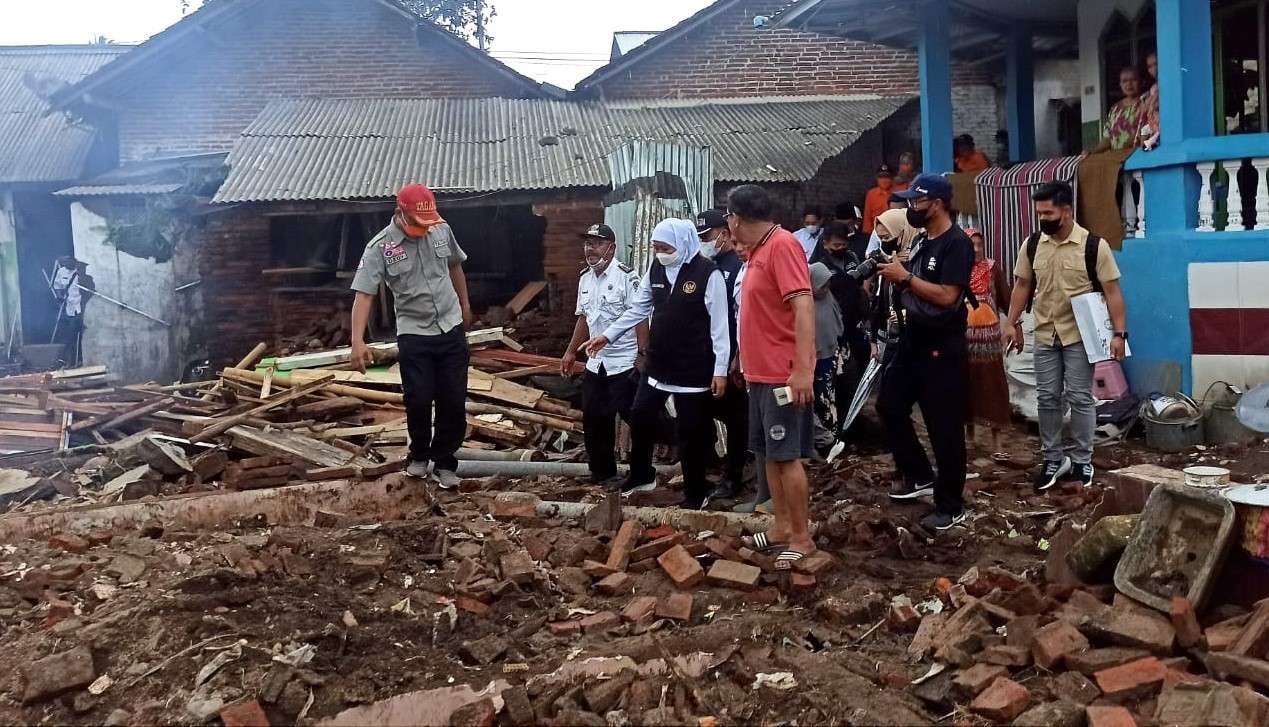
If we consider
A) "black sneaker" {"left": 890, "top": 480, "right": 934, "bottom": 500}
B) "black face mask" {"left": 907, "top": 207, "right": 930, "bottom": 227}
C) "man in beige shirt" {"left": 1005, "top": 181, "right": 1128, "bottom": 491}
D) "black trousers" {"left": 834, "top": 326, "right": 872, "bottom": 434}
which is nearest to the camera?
"black face mask" {"left": 907, "top": 207, "right": 930, "bottom": 227}

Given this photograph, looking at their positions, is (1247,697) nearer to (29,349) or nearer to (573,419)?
(573,419)

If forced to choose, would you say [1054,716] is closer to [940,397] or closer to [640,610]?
[640,610]

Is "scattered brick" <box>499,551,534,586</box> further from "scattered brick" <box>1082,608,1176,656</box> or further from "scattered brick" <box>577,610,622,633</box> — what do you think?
"scattered brick" <box>1082,608,1176,656</box>

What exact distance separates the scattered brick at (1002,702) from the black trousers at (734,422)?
331 cm

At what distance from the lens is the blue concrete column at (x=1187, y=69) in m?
8.52

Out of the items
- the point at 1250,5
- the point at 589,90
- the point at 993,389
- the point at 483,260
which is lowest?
the point at 993,389

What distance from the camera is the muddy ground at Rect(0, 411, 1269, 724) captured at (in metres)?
4.15

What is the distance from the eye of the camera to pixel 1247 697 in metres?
3.63

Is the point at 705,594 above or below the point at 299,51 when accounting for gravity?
below

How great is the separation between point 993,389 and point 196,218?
1132 centimetres

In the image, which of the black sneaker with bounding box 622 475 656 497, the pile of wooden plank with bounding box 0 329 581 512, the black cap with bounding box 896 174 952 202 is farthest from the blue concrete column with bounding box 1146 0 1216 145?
the pile of wooden plank with bounding box 0 329 581 512

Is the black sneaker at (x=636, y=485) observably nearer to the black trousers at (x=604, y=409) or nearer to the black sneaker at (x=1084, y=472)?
the black trousers at (x=604, y=409)

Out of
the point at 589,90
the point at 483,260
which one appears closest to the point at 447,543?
the point at 483,260

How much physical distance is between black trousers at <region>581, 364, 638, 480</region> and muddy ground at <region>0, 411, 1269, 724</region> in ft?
4.19
